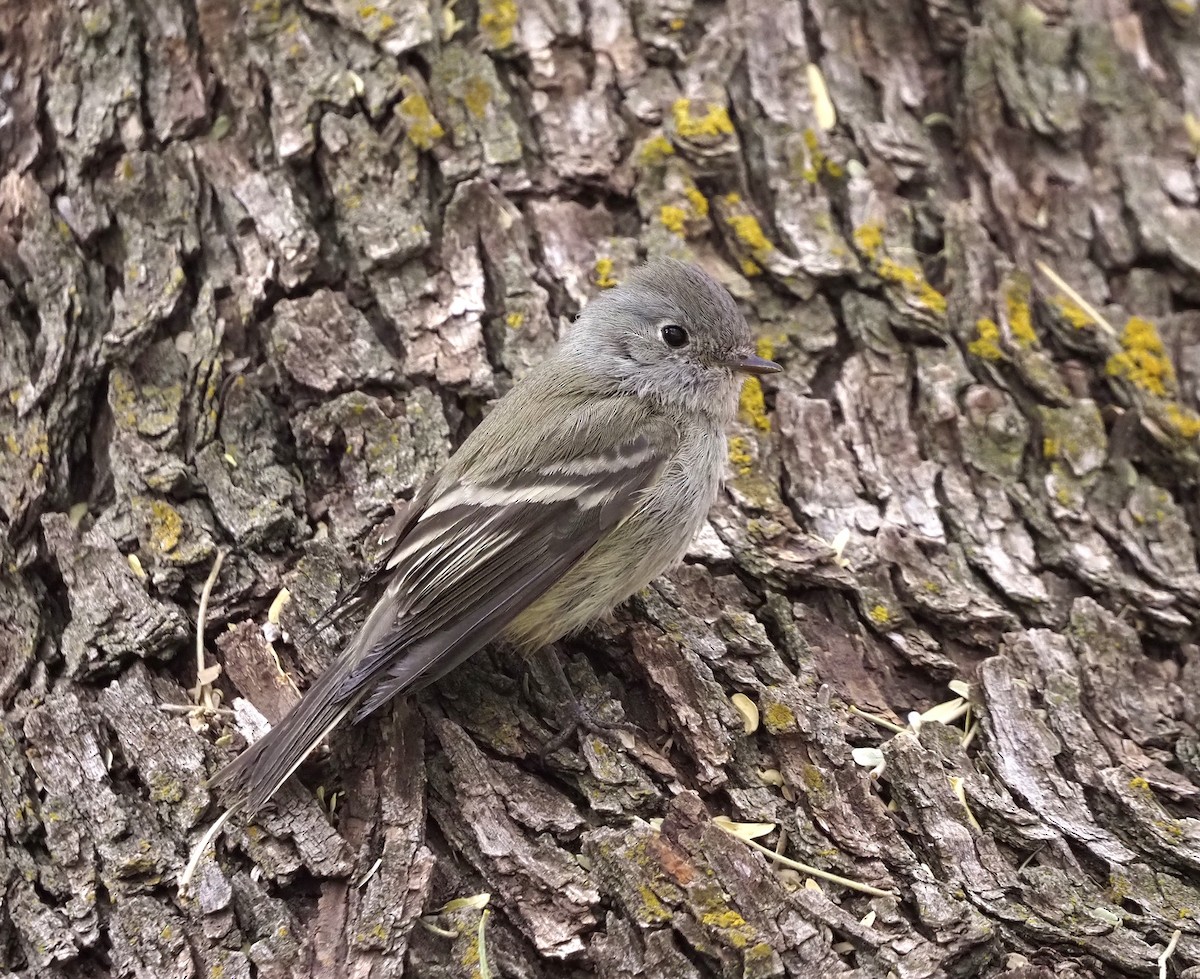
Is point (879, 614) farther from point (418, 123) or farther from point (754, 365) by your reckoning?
point (418, 123)

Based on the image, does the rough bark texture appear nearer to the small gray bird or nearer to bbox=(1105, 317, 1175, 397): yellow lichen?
bbox=(1105, 317, 1175, 397): yellow lichen

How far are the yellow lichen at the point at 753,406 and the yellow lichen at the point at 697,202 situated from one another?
0.66m

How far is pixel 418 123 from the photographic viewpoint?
417 centimetres

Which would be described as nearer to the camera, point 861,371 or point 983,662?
point 983,662

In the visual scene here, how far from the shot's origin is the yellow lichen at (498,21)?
445 cm

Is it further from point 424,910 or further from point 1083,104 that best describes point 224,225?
point 1083,104

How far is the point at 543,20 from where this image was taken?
4.54 m

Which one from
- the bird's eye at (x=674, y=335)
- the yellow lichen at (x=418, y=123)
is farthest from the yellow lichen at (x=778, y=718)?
the yellow lichen at (x=418, y=123)

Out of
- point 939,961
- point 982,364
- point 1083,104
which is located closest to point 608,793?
point 939,961

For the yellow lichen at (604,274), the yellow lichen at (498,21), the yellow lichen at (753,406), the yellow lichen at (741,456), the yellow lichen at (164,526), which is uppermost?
the yellow lichen at (498,21)

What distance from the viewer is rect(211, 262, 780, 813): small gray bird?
10.1 feet

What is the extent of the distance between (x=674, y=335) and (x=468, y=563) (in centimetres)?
115

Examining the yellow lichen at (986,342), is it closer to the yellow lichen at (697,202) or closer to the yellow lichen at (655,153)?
the yellow lichen at (697,202)

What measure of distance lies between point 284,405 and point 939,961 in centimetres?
250
